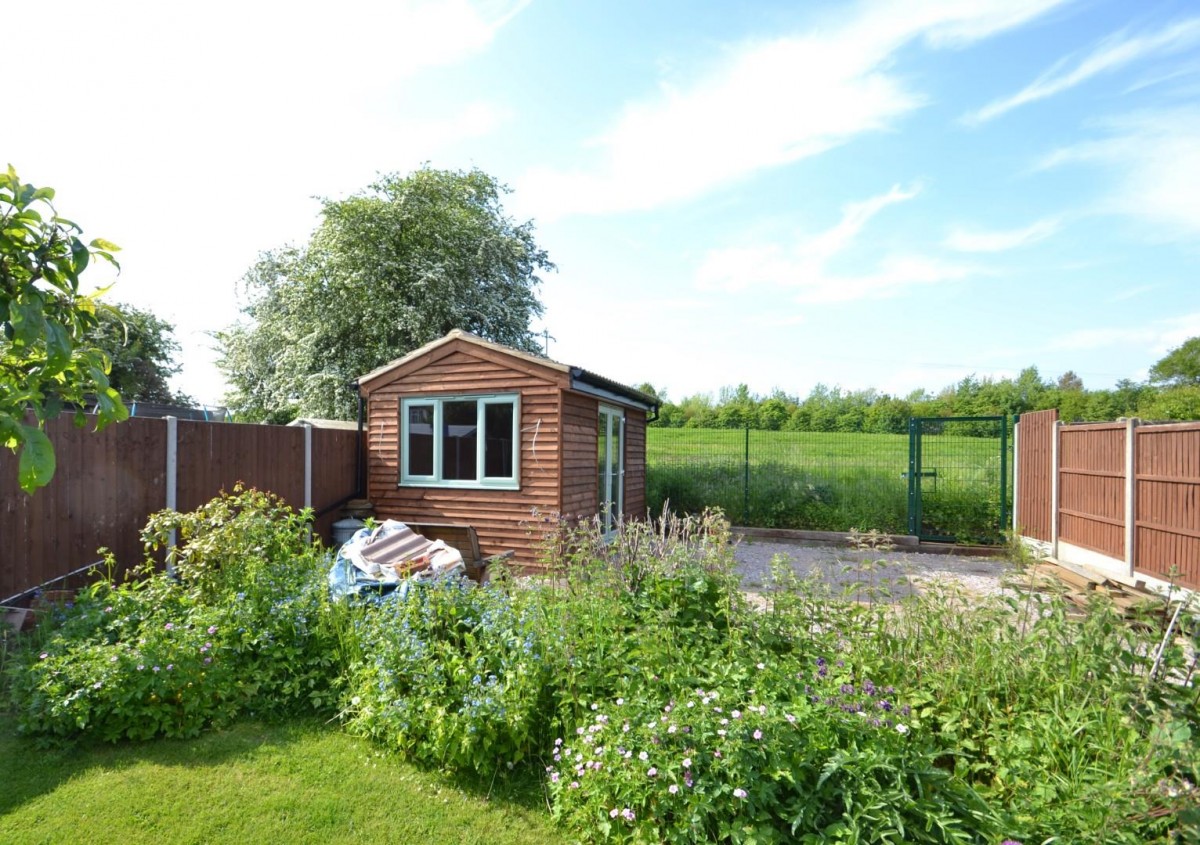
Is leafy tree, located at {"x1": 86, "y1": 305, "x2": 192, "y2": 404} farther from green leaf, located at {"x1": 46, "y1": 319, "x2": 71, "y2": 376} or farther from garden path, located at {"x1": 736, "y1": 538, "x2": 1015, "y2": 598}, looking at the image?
green leaf, located at {"x1": 46, "y1": 319, "x2": 71, "y2": 376}

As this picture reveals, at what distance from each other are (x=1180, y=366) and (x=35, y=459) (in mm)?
50664

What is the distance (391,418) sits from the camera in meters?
8.91

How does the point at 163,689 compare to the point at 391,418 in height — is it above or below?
below

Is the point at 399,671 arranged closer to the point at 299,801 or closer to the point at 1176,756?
the point at 299,801

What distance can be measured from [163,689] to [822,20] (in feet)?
25.0

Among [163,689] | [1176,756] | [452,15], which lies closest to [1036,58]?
[452,15]

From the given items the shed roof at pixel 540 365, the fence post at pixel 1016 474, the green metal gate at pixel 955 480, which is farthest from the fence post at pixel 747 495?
the fence post at pixel 1016 474

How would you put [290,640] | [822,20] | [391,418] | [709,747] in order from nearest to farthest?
[709,747] → [290,640] → [822,20] → [391,418]

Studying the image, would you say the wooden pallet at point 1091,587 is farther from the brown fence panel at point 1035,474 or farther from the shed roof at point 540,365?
the shed roof at point 540,365

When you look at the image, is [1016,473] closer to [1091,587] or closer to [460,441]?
[1091,587]

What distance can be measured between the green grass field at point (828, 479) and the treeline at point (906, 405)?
134 inches

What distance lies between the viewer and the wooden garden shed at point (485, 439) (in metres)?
7.95

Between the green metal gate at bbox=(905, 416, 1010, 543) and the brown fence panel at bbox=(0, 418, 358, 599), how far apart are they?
403 inches

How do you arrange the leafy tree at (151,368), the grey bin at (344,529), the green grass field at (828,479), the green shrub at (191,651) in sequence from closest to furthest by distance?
the green shrub at (191,651), the grey bin at (344,529), the green grass field at (828,479), the leafy tree at (151,368)
